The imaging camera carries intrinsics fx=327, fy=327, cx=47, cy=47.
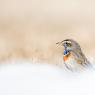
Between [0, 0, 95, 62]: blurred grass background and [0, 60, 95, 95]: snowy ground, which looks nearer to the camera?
[0, 60, 95, 95]: snowy ground

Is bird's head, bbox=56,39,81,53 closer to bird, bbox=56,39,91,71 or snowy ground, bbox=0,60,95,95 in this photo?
bird, bbox=56,39,91,71

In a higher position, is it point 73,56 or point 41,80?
point 73,56

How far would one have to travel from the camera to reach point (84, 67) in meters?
Result: 1.82

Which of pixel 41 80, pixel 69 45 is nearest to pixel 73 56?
pixel 69 45

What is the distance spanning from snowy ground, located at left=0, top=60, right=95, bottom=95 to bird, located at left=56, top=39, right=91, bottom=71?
0.13 feet

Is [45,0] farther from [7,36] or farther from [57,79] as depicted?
[57,79]

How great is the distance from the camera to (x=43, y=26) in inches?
78.2

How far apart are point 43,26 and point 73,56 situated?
280 millimetres

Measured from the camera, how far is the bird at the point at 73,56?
1.83 metres

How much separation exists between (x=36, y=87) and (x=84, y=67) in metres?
0.29

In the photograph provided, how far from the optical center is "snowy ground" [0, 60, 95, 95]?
1.79 m

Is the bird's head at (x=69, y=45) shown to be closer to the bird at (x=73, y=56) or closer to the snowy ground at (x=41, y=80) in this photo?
the bird at (x=73, y=56)

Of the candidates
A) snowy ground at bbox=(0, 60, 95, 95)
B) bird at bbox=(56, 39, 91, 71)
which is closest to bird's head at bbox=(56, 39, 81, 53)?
bird at bbox=(56, 39, 91, 71)

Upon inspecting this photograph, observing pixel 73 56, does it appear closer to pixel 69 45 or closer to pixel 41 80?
pixel 69 45
